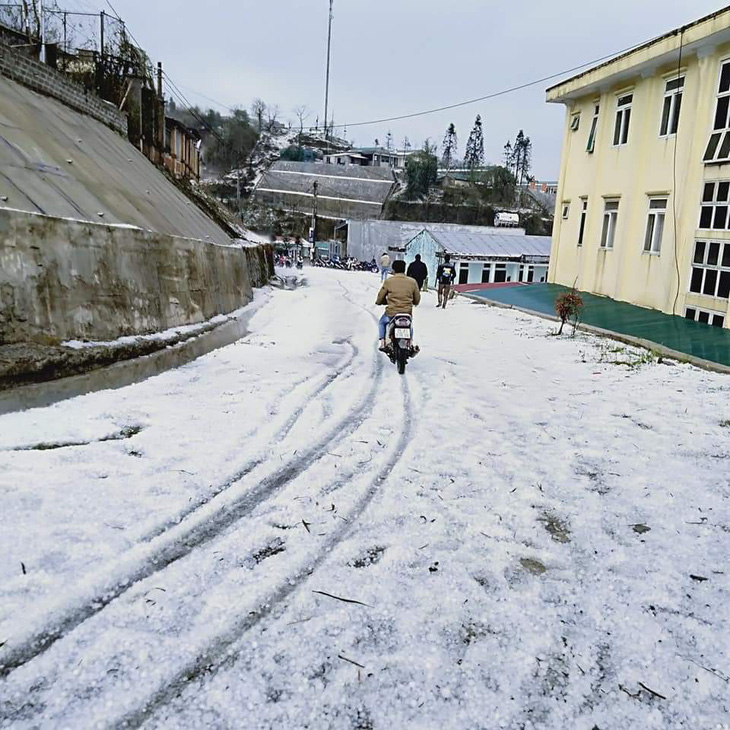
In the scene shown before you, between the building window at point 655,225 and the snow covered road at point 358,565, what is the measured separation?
414 inches

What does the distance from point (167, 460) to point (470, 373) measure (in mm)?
5046

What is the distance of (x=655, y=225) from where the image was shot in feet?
50.7

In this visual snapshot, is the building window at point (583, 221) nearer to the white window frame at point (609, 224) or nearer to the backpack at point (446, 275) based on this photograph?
the white window frame at point (609, 224)

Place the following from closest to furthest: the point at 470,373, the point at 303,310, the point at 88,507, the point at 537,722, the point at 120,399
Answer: the point at 537,722 → the point at 88,507 → the point at 120,399 → the point at 470,373 → the point at 303,310

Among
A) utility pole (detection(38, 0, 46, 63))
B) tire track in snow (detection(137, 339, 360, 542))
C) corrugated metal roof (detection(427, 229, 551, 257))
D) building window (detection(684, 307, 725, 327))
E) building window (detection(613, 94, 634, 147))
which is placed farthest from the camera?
corrugated metal roof (detection(427, 229, 551, 257))

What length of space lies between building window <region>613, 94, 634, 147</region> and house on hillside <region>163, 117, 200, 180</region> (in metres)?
15.3

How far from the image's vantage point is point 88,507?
3.61 metres

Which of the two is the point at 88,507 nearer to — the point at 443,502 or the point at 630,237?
the point at 443,502

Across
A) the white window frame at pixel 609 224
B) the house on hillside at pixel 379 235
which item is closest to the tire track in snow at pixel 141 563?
the white window frame at pixel 609 224

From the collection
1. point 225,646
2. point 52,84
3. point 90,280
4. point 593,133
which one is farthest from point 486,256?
point 225,646

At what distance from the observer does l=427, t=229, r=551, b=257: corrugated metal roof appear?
109ft

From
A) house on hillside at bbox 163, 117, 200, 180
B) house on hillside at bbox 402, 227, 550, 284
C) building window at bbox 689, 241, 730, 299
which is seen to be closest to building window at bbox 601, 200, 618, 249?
building window at bbox 689, 241, 730, 299

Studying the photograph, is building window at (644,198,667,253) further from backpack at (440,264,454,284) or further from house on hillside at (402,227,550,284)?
house on hillside at (402,227,550,284)

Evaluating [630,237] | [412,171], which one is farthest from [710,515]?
[412,171]
